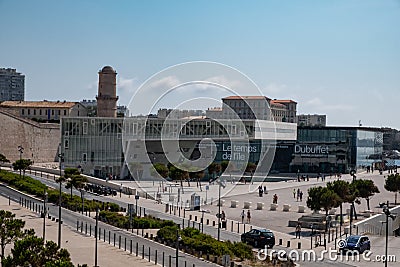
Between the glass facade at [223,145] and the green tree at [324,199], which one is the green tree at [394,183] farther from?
the glass facade at [223,145]

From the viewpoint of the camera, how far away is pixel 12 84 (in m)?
193

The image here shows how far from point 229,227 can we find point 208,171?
1202 inches

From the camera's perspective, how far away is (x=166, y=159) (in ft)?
226

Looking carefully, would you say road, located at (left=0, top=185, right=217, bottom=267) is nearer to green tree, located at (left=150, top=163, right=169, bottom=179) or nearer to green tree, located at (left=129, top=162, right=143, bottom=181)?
green tree, located at (left=150, top=163, right=169, bottom=179)

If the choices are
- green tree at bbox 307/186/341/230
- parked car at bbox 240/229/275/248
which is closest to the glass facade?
green tree at bbox 307/186/341/230

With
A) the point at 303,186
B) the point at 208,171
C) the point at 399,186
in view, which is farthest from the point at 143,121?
the point at 399,186

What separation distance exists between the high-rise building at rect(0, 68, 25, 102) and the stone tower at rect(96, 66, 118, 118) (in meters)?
118

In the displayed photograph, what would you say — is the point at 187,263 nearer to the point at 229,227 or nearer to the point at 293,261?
the point at 293,261

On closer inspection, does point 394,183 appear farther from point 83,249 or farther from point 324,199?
point 83,249

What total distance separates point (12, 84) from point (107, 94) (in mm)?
124552

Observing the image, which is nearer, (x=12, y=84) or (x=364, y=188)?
(x=364, y=188)

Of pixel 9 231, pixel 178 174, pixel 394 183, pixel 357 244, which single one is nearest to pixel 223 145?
pixel 178 174

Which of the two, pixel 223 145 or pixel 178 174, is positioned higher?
pixel 223 145

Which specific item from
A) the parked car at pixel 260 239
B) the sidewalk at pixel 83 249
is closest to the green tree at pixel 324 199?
the parked car at pixel 260 239
